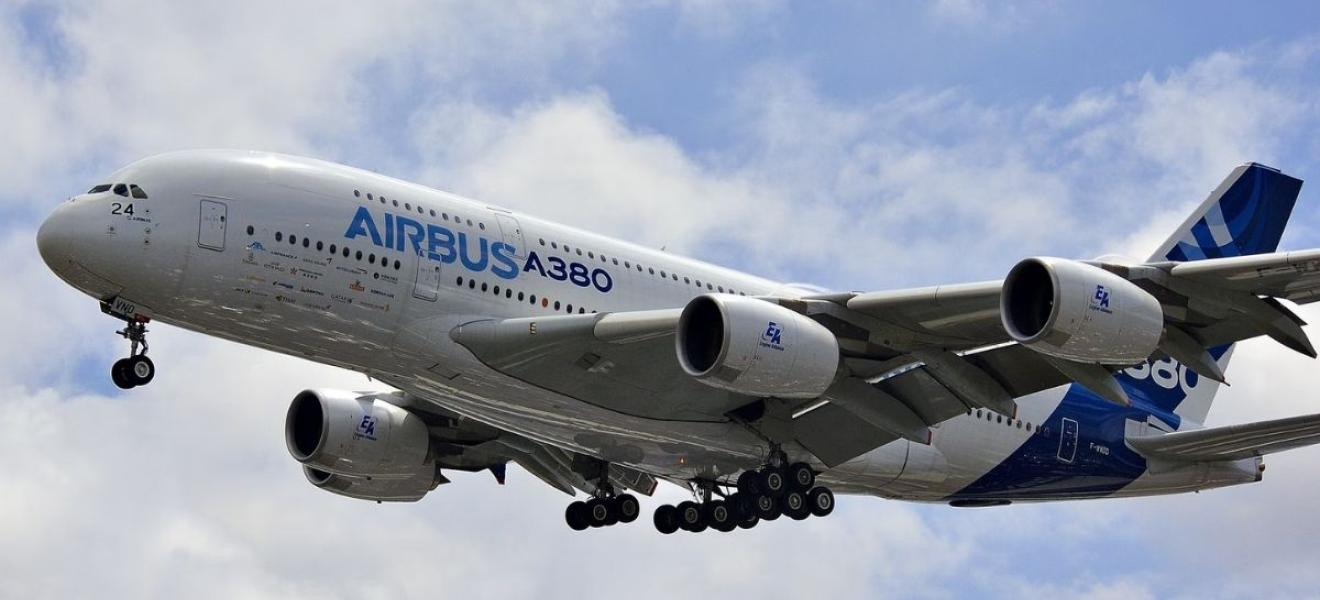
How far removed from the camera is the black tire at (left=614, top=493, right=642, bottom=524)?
3356 cm

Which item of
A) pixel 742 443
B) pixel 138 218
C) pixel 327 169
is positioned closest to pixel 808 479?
pixel 742 443

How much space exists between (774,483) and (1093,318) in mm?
7724

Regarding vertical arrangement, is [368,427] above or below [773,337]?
below

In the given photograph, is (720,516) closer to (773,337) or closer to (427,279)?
(773,337)

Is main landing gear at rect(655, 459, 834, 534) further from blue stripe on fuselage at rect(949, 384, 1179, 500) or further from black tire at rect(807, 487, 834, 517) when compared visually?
blue stripe on fuselage at rect(949, 384, 1179, 500)

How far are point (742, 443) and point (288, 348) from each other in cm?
778

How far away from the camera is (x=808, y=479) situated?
1163 inches

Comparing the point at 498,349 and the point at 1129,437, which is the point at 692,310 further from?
the point at 1129,437

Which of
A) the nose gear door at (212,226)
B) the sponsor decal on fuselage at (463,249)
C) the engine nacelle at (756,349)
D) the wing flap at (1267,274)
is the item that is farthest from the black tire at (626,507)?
the wing flap at (1267,274)

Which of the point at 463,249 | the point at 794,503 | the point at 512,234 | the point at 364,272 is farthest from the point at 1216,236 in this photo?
the point at 364,272

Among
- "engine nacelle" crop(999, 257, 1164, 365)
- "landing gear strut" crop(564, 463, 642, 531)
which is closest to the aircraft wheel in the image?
Result: "landing gear strut" crop(564, 463, 642, 531)

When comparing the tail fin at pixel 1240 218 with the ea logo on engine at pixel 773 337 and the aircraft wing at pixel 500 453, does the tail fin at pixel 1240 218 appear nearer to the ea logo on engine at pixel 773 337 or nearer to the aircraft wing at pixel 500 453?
the aircraft wing at pixel 500 453

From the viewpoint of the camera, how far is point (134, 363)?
88.1 ft

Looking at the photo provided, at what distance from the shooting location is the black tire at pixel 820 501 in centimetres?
2967
